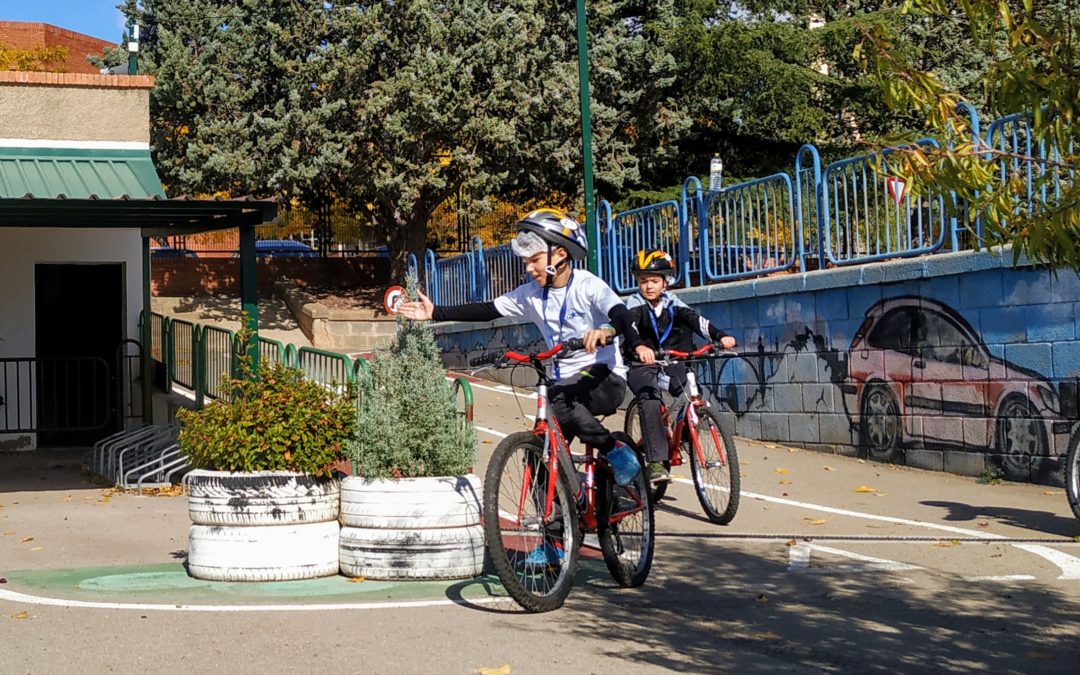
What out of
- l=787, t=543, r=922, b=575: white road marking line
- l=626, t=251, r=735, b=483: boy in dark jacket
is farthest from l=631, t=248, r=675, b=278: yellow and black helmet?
l=787, t=543, r=922, b=575: white road marking line

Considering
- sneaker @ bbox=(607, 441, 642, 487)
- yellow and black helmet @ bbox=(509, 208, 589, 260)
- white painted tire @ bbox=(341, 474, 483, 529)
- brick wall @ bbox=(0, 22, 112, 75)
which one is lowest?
white painted tire @ bbox=(341, 474, 483, 529)

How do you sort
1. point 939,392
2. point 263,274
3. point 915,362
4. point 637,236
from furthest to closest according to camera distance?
point 263,274 → point 637,236 → point 915,362 → point 939,392

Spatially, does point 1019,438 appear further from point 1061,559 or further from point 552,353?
point 552,353

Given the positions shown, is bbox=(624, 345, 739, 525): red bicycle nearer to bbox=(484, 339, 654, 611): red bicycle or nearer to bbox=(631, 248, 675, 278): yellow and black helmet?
bbox=(631, 248, 675, 278): yellow and black helmet

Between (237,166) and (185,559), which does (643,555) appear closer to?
Result: (185,559)

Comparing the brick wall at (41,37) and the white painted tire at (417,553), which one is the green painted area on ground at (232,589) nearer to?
the white painted tire at (417,553)

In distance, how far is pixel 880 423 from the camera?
39.7ft

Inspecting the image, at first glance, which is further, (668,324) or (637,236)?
(637,236)

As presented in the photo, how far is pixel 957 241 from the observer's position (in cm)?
1133

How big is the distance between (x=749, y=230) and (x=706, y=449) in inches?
202

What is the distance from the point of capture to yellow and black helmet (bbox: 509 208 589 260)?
6.74m

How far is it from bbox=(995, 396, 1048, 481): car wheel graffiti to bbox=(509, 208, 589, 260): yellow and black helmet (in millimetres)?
5324

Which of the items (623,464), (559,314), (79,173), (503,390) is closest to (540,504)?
(623,464)

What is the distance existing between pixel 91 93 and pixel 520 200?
52.4 ft
